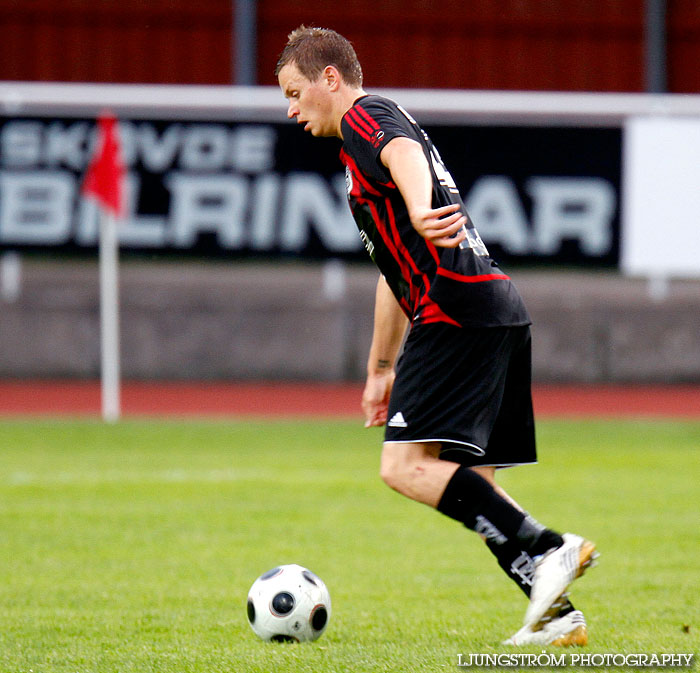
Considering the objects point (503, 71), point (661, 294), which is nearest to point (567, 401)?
point (661, 294)

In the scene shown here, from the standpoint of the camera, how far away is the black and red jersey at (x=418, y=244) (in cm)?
381

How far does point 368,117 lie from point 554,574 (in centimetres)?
153

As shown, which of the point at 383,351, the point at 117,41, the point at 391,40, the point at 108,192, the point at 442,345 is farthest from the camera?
the point at 391,40

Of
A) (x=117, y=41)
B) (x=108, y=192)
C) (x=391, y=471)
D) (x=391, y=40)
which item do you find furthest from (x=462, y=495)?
(x=117, y=41)

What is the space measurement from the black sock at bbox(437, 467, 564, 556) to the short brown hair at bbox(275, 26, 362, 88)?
1358 millimetres

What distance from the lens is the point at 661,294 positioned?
1859cm

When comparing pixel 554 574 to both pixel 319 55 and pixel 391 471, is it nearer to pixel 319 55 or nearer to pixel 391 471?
pixel 391 471

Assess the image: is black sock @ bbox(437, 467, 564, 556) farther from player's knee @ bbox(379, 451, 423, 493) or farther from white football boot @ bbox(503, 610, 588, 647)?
white football boot @ bbox(503, 610, 588, 647)

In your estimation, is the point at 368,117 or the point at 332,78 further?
the point at 332,78

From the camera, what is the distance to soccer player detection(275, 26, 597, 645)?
3.79 m

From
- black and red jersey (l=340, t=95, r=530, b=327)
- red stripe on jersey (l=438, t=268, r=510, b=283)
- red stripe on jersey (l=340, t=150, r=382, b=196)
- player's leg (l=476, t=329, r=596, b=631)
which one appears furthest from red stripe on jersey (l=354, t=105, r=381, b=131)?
player's leg (l=476, t=329, r=596, b=631)

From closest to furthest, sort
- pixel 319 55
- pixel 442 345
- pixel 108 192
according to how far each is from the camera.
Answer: pixel 442 345, pixel 319 55, pixel 108 192

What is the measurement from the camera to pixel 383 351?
4328 mm

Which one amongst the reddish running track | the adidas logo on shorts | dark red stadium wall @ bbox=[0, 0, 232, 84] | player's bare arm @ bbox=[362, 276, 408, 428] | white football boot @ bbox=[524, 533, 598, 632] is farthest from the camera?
dark red stadium wall @ bbox=[0, 0, 232, 84]
